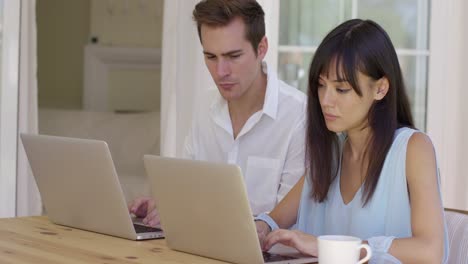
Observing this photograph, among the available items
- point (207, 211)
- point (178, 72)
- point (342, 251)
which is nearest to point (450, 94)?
point (178, 72)

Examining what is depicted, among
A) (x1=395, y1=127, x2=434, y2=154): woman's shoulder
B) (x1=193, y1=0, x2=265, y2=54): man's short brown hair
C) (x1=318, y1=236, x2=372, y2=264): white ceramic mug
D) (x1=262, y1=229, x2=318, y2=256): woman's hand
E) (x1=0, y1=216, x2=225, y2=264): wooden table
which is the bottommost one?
(x1=0, y1=216, x2=225, y2=264): wooden table

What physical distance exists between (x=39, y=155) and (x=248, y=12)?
822mm

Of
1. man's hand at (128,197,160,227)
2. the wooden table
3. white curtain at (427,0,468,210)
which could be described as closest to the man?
man's hand at (128,197,160,227)

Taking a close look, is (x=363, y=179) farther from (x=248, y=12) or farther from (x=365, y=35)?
(x=248, y=12)

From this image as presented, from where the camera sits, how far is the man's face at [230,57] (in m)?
2.64

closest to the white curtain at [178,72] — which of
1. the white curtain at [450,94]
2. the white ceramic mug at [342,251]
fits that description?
the white curtain at [450,94]

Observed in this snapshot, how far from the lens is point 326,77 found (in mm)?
1941

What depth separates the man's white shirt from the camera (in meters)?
2.72

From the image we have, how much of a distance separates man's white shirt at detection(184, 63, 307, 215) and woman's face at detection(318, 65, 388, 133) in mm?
750

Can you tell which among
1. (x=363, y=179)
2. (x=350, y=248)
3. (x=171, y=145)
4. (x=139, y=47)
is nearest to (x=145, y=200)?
(x=363, y=179)

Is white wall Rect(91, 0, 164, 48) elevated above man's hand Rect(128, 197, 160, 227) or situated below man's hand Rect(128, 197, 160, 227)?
above

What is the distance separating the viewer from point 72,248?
1.97 m

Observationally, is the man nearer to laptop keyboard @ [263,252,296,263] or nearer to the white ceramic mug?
→ laptop keyboard @ [263,252,296,263]

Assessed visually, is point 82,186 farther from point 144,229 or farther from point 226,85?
point 226,85
